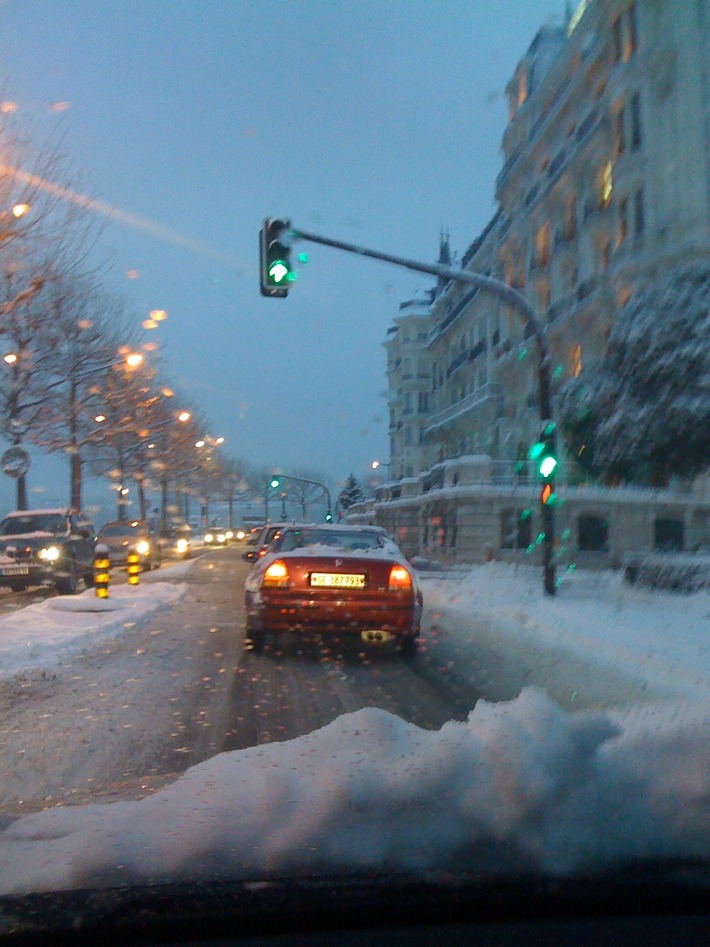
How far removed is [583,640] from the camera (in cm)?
1026

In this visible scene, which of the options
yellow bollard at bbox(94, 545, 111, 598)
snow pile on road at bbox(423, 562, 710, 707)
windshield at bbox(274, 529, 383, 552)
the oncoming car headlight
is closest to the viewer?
snow pile on road at bbox(423, 562, 710, 707)

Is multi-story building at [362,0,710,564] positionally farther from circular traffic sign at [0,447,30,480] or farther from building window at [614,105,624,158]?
circular traffic sign at [0,447,30,480]

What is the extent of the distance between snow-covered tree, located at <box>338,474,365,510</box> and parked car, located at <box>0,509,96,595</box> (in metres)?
71.6

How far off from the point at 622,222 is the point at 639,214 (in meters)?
1.35

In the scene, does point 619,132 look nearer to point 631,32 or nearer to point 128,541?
point 631,32

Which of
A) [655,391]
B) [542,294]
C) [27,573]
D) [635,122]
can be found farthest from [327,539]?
[542,294]

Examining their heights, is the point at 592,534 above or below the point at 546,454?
below

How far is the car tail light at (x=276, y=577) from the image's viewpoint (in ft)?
31.2

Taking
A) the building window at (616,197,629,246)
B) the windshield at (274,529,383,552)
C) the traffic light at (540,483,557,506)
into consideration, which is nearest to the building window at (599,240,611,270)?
the building window at (616,197,629,246)

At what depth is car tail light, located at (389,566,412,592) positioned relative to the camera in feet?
31.2

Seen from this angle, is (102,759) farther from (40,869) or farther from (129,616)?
(129,616)

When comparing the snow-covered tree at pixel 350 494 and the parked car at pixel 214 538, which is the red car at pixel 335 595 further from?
the snow-covered tree at pixel 350 494

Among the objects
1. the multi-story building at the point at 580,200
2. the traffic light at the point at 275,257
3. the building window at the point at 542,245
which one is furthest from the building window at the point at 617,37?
the traffic light at the point at 275,257

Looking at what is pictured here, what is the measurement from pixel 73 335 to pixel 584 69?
63.6ft
